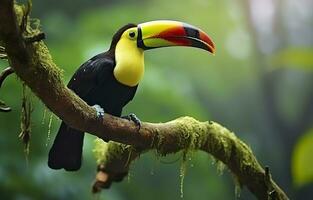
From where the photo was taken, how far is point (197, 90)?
10.5 feet

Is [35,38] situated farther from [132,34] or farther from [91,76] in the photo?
[132,34]

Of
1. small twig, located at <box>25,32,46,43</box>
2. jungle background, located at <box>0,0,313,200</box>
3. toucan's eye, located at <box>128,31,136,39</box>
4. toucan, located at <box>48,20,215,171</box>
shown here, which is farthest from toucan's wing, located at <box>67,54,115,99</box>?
jungle background, located at <box>0,0,313,200</box>

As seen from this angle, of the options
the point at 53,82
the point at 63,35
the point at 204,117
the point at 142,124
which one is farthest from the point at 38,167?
the point at 53,82

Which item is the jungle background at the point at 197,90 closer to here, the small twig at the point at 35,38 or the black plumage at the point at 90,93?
the black plumage at the point at 90,93

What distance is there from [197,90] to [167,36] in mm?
1603

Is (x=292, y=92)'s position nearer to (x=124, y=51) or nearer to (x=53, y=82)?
(x=124, y=51)

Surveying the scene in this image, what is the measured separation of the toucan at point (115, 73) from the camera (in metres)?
1.54

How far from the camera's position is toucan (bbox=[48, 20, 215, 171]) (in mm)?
1543

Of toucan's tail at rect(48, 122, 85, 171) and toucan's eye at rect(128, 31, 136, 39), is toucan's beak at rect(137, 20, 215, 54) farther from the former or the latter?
toucan's tail at rect(48, 122, 85, 171)

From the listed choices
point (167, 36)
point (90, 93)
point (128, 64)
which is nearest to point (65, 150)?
point (90, 93)

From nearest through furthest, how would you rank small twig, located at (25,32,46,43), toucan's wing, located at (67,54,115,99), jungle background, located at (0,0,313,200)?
small twig, located at (25,32,46,43) → toucan's wing, located at (67,54,115,99) → jungle background, located at (0,0,313,200)

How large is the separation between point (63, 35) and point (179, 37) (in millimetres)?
1535

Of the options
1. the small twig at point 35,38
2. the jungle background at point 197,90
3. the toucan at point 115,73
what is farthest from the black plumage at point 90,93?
the jungle background at point 197,90

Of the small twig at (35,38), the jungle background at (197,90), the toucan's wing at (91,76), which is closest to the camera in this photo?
the small twig at (35,38)
